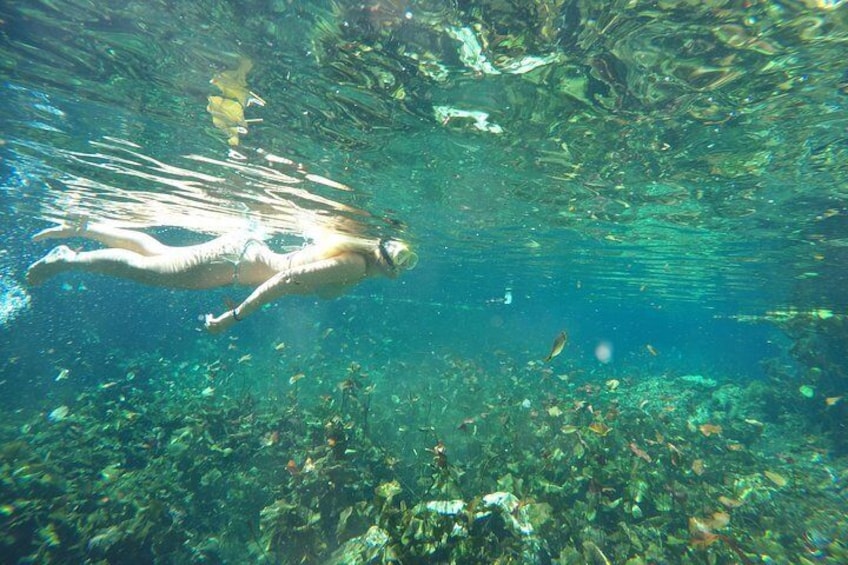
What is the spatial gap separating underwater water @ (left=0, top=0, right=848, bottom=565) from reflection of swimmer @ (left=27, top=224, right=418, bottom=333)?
3.20 feet

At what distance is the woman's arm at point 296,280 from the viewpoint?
546 centimetres

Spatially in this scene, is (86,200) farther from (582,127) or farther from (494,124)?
(582,127)

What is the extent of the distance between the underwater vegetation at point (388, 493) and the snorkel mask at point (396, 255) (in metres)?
2.84

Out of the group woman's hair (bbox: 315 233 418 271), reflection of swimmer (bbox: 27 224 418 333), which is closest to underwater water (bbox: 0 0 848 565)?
reflection of swimmer (bbox: 27 224 418 333)

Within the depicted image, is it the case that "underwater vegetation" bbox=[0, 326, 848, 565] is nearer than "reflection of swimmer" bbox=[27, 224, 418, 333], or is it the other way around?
"underwater vegetation" bbox=[0, 326, 848, 565]

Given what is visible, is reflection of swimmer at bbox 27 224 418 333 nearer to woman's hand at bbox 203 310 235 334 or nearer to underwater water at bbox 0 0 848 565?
woman's hand at bbox 203 310 235 334

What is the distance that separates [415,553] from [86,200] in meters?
19.2

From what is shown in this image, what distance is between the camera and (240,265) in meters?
6.97

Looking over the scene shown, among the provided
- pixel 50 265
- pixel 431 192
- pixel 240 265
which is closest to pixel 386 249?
pixel 240 265

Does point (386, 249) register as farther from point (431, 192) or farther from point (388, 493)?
point (431, 192)

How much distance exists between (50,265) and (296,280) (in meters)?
5.56

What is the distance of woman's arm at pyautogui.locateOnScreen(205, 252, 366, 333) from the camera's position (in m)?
5.46

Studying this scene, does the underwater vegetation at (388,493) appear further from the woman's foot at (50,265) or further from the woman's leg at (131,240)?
the woman's leg at (131,240)

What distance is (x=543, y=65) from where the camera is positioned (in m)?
6.38
